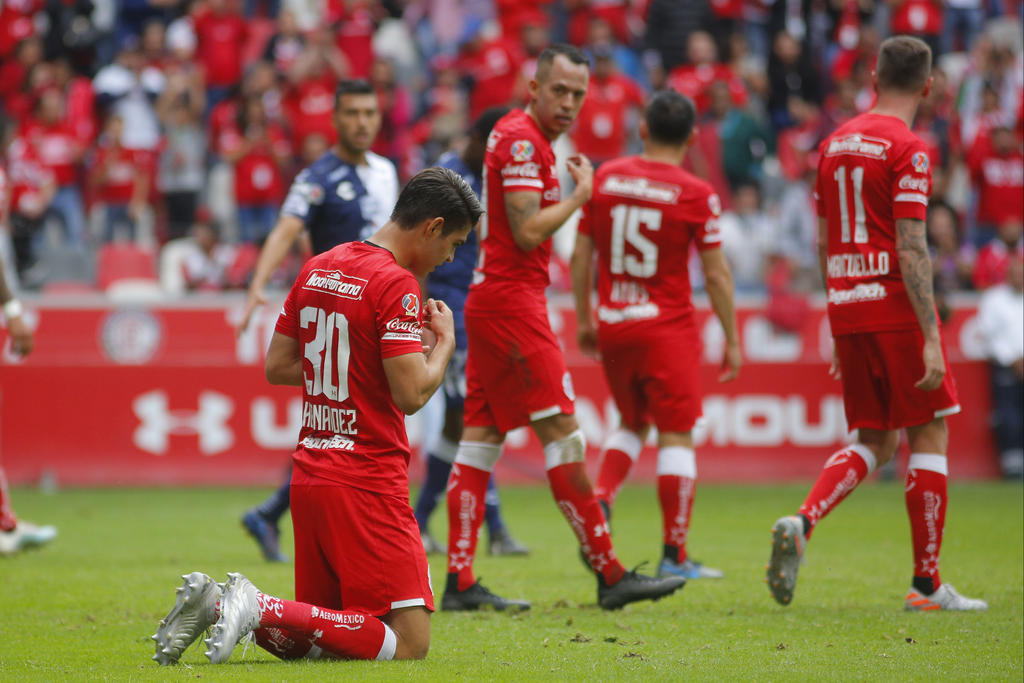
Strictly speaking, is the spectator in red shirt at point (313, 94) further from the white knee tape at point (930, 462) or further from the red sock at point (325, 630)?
the red sock at point (325, 630)

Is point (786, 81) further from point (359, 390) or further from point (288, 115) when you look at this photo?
point (359, 390)

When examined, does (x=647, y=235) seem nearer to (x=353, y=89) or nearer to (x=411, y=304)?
(x=353, y=89)

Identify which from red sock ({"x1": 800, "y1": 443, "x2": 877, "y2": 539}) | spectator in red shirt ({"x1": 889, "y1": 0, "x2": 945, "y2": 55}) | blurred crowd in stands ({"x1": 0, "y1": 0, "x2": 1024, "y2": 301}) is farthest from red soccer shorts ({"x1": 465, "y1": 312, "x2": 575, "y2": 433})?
spectator in red shirt ({"x1": 889, "y1": 0, "x2": 945, "y2": 55})

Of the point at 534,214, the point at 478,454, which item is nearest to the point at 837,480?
the point at 478,454

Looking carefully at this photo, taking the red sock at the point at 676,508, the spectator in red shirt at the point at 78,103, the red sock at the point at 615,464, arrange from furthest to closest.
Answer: the spectator in red shirt at the point at 78,103, the red sock at the point at 615,464, the red sock at the point at 676,508

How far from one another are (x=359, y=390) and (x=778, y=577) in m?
2.49

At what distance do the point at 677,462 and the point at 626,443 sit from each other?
419 millimetres

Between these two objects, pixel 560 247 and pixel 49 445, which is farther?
pixel 560 247

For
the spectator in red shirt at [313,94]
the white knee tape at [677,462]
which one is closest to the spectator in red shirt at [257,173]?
the spectator in red shirt at [313,94]

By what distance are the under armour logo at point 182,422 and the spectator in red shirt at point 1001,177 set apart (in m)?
10.2

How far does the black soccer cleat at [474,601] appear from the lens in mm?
6742

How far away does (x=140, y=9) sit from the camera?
69.5 feet

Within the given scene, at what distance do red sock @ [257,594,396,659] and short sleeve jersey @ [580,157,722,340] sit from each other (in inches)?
130

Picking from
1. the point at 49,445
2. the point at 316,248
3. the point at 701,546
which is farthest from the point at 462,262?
the point at 49,445
